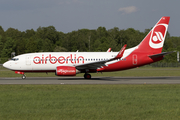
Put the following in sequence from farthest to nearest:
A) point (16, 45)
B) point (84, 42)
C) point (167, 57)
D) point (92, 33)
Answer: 1. point (92, 33)
2. point (84, 42)
3. point (16, 45)
4. point (167, 57)

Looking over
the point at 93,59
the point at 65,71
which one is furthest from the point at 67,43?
the point at 65,71

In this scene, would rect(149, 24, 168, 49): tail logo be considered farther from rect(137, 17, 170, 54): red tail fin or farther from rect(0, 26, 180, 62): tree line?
rect(0, 26, 180, 62): tree line

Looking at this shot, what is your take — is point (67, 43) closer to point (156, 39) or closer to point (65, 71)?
point (156, 39)

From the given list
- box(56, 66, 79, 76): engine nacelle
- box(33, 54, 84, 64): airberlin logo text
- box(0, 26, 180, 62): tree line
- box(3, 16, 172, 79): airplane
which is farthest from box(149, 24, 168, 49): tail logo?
box(0, 26, 180, 62): tree line

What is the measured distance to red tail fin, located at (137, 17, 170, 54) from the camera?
1252 inches

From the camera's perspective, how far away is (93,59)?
103 feet

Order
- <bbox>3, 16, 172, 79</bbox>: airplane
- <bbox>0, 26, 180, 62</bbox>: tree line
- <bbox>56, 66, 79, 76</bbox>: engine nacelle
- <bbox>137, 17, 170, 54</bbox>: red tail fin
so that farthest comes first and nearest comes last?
<bbox>0, 26, 180, 62</bbox>: tree line < <bbox>137, 17, 170, 54</bbox>: red tail fin < <bbox>3, 16, 172, 79</bbox>: airplane < <bbox>56, 66, 79, 76</bbox>: engine nacelle

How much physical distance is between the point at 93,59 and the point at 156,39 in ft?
28.9

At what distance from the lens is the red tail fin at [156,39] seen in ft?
104
